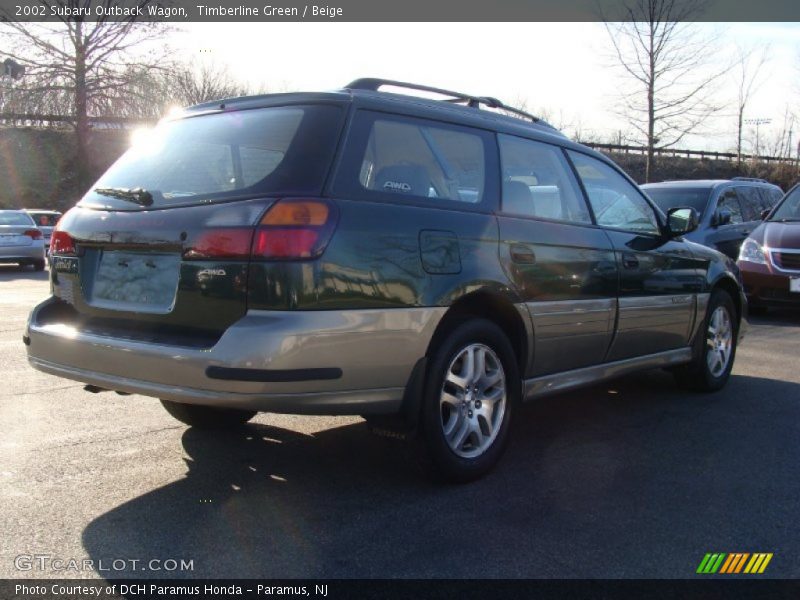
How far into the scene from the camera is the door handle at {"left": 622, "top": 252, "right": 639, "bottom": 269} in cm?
499

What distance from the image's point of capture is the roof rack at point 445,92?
3.89 m

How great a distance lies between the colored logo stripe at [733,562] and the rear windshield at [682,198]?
827cm

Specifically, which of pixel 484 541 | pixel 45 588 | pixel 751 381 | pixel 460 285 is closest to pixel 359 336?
pixel 460 285

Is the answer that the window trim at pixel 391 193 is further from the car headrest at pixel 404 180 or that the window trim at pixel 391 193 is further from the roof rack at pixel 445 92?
the roof rack at pixel 445 92

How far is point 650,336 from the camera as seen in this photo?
5285 mm

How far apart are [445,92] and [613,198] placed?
1481 millimetres

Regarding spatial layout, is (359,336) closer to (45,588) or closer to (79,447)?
(45,588)

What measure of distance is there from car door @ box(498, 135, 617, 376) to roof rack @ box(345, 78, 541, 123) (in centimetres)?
34

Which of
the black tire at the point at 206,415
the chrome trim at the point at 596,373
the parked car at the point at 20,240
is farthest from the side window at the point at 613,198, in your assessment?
the parked car at the point at 20,240

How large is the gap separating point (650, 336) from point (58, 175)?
33.8m

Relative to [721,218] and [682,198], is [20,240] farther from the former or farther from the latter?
[721,218]

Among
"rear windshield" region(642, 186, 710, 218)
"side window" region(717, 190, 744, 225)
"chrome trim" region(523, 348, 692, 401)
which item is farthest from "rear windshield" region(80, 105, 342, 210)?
"side window" region(717, 190, 744, 225)

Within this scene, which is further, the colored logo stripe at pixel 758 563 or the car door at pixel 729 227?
the car door at pixel 729 227

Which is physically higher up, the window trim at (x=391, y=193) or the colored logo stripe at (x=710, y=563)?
the window trim at (x=391, y=193)
